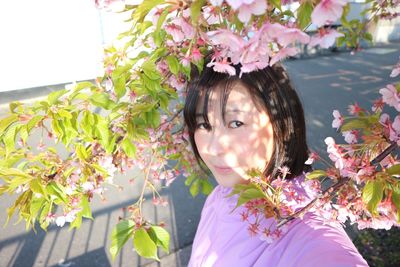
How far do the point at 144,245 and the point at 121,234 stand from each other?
11cm

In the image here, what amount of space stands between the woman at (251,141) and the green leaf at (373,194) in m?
0.25

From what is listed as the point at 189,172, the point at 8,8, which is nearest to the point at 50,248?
the point at 189,172

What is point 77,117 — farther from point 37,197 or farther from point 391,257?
point 391,257

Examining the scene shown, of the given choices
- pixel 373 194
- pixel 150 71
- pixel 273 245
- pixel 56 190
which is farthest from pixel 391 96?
pixel 56 190

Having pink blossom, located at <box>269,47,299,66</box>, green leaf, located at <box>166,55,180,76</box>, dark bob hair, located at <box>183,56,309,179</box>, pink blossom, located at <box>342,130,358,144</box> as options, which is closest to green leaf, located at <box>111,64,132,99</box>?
green leaf, located at <box>166,55,180,76</box>

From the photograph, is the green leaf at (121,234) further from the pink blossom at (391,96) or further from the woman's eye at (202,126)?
the pink blossom at (391,96)

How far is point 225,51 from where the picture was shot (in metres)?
0.75

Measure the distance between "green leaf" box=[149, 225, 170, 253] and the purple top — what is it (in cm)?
20

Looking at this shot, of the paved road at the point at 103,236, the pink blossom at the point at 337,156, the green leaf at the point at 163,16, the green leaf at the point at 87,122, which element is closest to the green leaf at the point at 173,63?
the green leaf at the point at 87,122

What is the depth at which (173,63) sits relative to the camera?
1.12 meters

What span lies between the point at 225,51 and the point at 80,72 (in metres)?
9.79

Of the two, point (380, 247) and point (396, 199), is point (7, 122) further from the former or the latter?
point (380, 247)

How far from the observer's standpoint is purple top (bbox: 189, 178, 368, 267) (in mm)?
946

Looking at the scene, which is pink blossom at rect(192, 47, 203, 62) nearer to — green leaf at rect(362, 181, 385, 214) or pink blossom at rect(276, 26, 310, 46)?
pink blossom at rect(276, 26, 310, 46)
